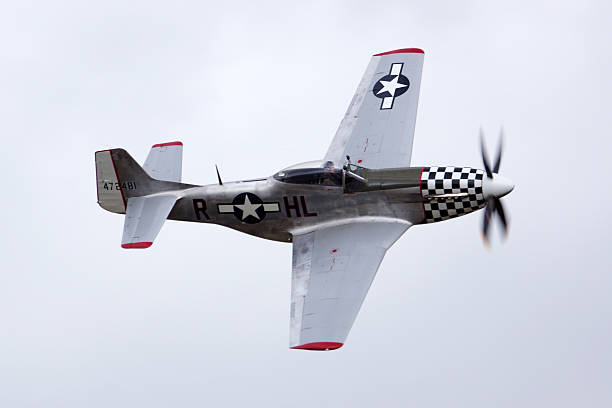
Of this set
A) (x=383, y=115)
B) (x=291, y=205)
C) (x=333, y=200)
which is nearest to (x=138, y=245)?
(x=291, y=205)

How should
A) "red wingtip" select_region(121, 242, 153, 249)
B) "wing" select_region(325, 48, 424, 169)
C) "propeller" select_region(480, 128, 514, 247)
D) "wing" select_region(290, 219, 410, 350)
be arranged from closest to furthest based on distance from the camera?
"wing" select_region(290, 219, 410, 350) < "propeller" select_region(480, 128, 514, 247) < "red wingtip" select_region(121, 242, 153, 249) < "wing" select_region(325, 48, 424, 169)

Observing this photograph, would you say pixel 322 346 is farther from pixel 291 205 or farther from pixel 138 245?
pixel 138 245

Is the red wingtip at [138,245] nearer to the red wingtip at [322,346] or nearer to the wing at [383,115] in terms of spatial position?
the wing at [383,115]

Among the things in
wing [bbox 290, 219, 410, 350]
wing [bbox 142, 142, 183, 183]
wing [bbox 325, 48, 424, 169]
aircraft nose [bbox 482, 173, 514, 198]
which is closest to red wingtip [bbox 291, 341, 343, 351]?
wing [bbox 290, 219, 410, 350]

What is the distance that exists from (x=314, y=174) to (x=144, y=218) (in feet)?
10.1

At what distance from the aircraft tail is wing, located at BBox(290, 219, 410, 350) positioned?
2490 mm

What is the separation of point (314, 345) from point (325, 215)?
3224 millimetres

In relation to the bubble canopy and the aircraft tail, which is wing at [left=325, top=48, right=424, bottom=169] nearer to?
the bubble canopy

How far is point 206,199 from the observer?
20812 millimetres

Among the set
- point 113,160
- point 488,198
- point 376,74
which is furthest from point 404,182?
point 113,160

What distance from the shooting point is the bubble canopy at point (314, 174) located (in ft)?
65.4

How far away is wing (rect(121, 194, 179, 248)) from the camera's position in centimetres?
2014

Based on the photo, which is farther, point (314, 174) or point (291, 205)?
point (291, 205)

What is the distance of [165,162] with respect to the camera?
2162 cm
